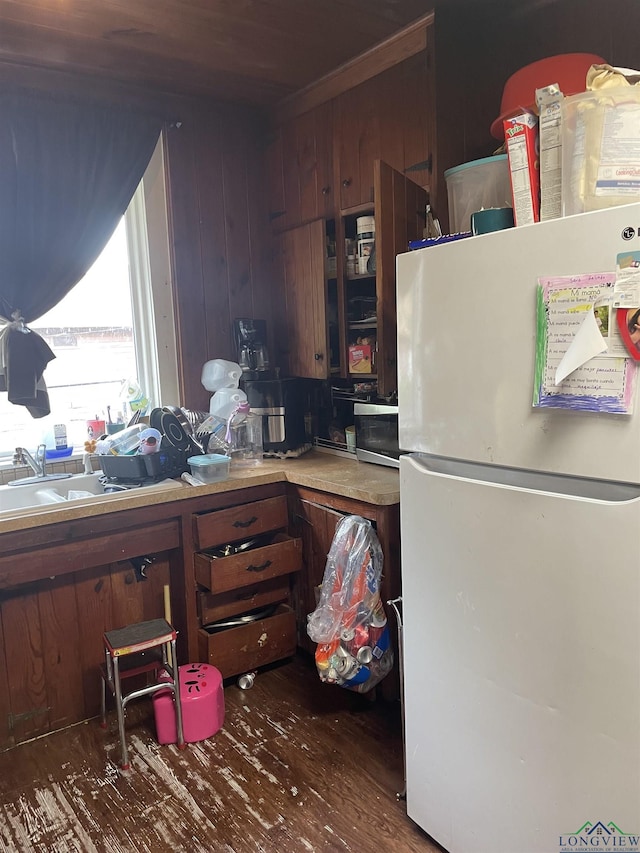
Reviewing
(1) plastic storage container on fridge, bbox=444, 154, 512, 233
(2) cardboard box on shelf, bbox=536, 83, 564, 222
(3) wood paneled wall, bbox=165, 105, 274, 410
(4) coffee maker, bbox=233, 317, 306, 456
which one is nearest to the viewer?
(2) cardboard box on shelf, bbox=536, 83, 564, 222

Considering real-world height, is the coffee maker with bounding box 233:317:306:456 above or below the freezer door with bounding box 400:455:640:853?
above

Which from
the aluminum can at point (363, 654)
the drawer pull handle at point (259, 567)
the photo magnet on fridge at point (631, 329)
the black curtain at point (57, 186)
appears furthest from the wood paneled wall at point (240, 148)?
the aluminum can at point (363, 654)

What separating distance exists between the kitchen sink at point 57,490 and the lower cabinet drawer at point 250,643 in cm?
57

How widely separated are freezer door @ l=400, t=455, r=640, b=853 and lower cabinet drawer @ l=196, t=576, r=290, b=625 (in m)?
0.93

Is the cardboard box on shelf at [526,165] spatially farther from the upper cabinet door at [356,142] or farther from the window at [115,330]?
the window at [115,330]

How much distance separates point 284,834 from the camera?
66.9 inches

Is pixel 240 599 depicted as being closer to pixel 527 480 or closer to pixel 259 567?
pixel 259 567

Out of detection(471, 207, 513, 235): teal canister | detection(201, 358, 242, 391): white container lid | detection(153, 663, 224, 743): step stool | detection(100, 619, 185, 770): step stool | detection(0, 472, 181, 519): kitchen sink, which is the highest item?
detection(471, 207, 513, 235): teal canister

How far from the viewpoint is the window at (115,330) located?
2680mm

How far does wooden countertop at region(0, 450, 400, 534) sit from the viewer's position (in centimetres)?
201

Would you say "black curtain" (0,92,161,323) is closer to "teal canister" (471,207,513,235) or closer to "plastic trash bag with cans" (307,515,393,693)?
"plastic trash bag with cans" (307,515,393,693)

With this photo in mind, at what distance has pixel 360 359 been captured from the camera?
8.40ft

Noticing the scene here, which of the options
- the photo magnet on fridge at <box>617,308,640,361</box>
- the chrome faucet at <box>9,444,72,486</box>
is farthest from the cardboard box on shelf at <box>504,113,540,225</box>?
the chrome faucet at <box>9,444,72,486</box>

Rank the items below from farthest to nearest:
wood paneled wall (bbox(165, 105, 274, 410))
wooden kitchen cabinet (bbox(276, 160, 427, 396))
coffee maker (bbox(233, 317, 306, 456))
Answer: wood paneled wall (bbox(165, 105, 274, 410)), coffee maker (bbox(233, 317, 306, 456)), wooden kitchen cabinet (bbox(276, 160, 427, 396))
